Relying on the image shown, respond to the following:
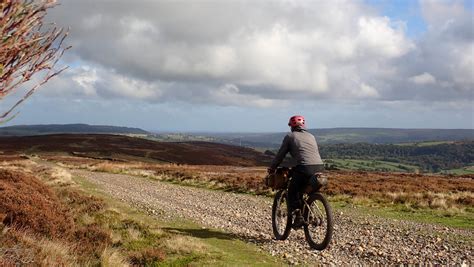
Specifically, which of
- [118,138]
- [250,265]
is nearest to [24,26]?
[250,265]

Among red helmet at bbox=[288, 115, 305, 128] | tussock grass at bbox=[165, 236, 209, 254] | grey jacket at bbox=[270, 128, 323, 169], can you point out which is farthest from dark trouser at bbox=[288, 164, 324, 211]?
tussock grass at bbox=[165, 236, 209, 254]

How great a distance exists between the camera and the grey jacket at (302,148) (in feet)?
32.8

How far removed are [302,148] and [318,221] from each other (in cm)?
175

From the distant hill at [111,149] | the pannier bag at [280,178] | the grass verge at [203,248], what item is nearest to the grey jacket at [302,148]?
the pannier bag at [280,178]

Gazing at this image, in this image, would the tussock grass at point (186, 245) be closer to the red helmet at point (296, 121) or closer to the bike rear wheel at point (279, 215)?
the bike rear wheel at point (279, 215)

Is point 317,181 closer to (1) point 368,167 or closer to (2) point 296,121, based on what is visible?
(2) point 296,121

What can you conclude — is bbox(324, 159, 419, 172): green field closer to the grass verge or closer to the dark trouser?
the grass verge


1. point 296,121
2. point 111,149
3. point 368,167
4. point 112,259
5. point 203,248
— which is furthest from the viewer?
point 368,167

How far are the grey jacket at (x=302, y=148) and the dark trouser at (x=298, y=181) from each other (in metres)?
0.12

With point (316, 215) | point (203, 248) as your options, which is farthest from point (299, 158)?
point (203, 248)

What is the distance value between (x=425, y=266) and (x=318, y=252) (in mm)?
2292

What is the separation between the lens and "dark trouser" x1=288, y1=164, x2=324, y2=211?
991 cm

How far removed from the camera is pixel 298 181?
10.3 metres

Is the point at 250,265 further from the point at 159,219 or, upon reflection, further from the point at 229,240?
the point at 159,219
